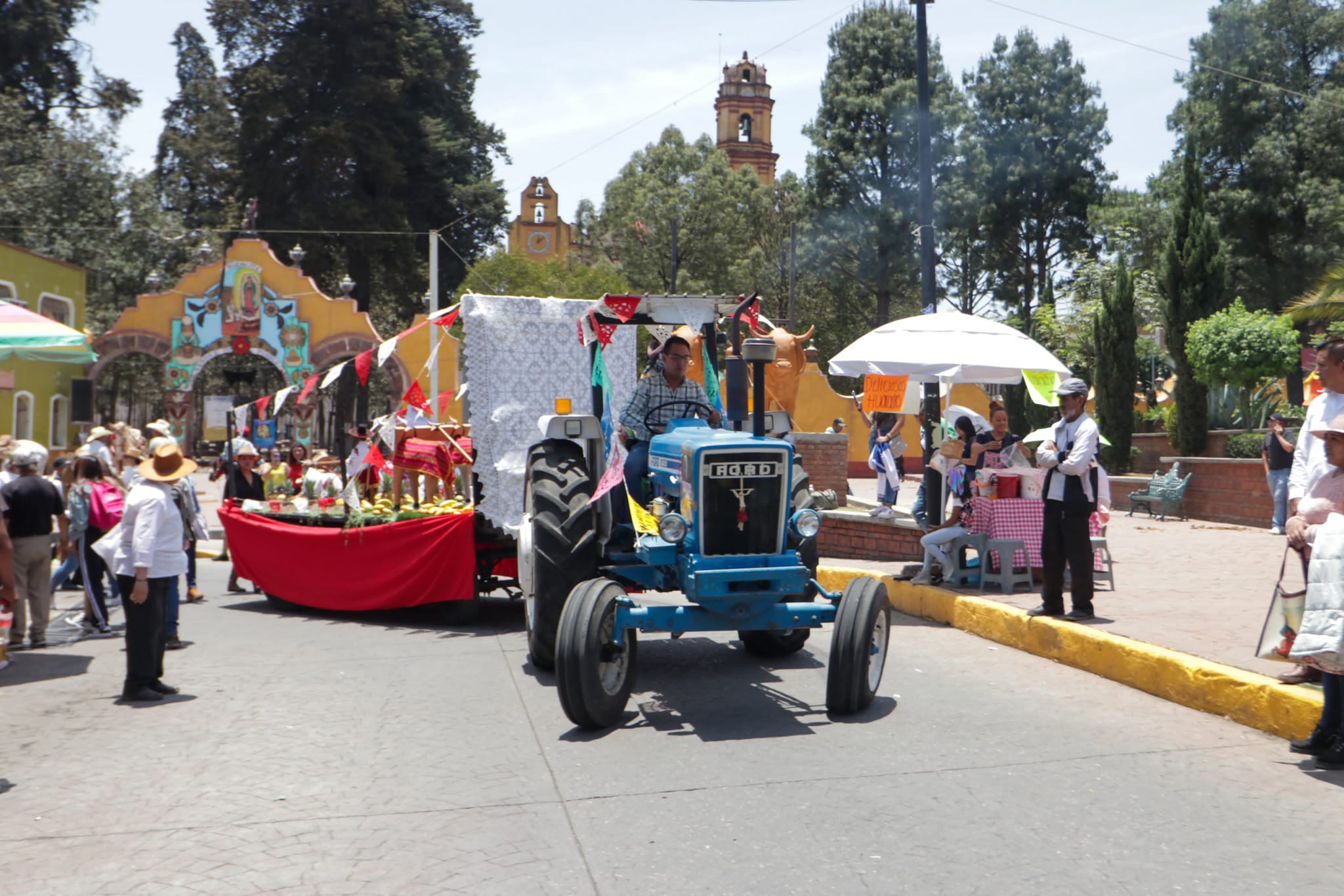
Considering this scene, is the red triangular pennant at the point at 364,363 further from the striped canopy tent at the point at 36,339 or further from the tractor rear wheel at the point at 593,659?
the tractor rear wheel at the point at 593,659

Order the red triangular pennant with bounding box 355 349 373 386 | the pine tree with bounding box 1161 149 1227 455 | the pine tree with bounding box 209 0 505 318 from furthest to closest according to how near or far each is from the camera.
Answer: the pine tree with bounding box 209 0 505 318
the pine tree with bounding box 1161 149 1227 455
the red triangular pennant with bounding box 355 349 373 386

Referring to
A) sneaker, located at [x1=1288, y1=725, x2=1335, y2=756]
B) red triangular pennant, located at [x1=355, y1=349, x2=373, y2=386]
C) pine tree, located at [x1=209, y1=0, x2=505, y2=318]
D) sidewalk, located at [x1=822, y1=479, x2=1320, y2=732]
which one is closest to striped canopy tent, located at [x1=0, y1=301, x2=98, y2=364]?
red triangular pennant, located at [x1=355, y1=349, x2=373, y2=386]

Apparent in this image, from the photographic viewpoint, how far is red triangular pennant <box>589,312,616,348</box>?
807 cm

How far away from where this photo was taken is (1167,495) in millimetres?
20000

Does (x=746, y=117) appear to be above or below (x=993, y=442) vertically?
above

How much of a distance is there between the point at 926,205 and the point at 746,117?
75861 millimetres

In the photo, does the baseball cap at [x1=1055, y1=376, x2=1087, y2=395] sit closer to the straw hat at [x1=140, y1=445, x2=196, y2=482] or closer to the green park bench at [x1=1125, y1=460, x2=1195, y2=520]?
the straw hat at [x1=140, y1=445, x2=196, y2=482]

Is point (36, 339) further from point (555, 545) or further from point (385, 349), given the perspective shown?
point (555, 545)

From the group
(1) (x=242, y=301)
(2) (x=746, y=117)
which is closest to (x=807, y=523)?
(1) (x=242, y=301)

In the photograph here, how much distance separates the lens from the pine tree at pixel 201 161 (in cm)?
4762

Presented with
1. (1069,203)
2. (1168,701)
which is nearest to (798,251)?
(1069,203)

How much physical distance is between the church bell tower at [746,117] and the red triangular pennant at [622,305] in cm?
7970

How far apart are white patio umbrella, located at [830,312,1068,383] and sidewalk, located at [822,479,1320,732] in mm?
2137

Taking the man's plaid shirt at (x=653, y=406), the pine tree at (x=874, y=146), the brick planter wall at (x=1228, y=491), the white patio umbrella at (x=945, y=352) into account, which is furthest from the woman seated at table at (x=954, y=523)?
the pine tree at (x=874, y=146)
